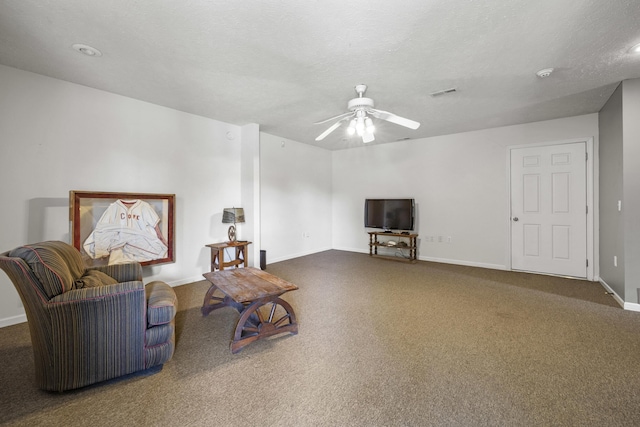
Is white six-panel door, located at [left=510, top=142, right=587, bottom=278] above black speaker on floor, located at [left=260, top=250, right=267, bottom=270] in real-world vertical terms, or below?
above

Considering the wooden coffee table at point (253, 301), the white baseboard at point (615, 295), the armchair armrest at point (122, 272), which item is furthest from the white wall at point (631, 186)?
the armchair armrest at point (122, 272)

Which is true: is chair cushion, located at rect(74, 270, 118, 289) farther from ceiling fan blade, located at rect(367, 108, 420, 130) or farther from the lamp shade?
ceiling fan blade, located at rect(367, 108, 420, 130)

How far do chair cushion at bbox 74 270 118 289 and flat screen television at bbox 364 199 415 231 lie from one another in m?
4.82

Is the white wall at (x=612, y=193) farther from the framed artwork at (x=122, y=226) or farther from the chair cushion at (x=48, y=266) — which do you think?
the framed artwork at (x=122, y=226)

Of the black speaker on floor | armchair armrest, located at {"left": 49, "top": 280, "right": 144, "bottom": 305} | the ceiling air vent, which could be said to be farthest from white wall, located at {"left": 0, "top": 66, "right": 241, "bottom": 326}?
the ceiling air vent

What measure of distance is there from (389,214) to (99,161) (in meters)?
4.91

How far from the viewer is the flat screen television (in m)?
5.79

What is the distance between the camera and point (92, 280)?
214 cm

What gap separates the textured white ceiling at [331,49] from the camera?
1977 mm

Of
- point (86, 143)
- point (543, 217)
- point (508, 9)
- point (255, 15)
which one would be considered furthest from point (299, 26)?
point (543, 217)

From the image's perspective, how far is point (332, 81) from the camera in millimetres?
3082

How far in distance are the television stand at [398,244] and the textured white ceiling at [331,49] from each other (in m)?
2.76

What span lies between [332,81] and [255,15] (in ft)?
3.96

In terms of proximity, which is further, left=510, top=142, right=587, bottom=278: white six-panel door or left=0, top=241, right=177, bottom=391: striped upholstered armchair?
left=510, top=142, right=587, bottom=278: white six-panel door
